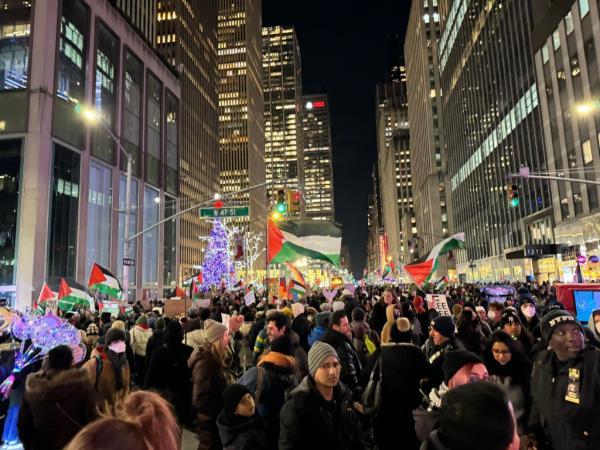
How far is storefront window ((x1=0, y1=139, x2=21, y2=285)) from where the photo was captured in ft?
106

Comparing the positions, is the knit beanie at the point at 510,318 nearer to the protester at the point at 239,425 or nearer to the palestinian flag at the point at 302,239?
Answer: the protester at the point at 239,425

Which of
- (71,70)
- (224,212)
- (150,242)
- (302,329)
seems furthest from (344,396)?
(150,242)

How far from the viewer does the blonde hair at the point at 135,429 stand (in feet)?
5.60

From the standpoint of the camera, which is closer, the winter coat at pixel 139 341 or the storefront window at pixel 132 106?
the winter coat at pixel 139 341

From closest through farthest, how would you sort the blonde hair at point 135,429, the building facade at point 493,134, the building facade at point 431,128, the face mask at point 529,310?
the blonde hair at point 135,429 → the face mask at point 529,310 → the building facade at point 493,134 → the building facade at point 431,128

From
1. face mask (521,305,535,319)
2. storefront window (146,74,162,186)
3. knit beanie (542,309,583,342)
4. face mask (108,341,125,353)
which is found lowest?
face mask (108,341,125,353)

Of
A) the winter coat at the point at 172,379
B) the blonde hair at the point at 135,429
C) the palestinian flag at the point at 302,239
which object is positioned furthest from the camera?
the palestinian flag at the point at 302,239

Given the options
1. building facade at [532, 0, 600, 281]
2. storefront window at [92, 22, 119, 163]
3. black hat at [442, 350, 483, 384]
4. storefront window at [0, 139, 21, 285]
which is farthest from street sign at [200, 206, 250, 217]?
building facade at [532, 0, 600, 281]

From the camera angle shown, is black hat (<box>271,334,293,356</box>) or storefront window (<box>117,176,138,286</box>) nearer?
black hat (<box>271,334,293,356</box>)

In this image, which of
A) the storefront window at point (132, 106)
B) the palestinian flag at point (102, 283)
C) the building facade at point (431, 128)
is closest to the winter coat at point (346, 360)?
the palestinian flag at point (102, 283)

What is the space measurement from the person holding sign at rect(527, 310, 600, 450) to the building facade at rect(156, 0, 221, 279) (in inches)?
3873

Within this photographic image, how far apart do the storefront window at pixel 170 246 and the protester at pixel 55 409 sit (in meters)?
49.9

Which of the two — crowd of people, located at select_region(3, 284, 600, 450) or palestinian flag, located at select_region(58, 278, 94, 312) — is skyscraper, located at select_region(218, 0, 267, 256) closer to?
palestinian flag, located at select_region(58, 278, 94, 312)

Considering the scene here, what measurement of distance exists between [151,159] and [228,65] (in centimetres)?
11876
